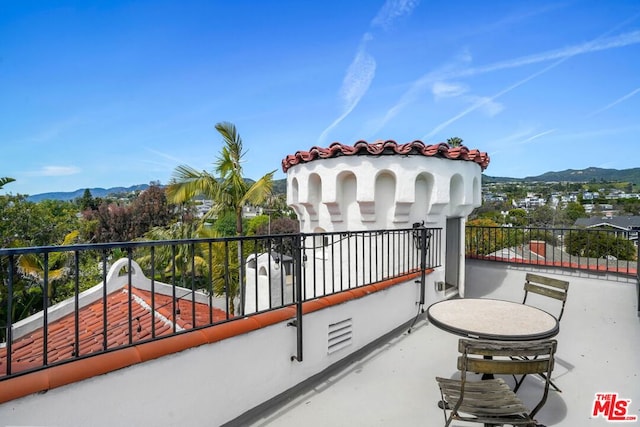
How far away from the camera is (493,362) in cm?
234

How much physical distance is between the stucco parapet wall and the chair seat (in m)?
1.48

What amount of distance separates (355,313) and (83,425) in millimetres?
2811

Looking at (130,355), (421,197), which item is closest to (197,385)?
(130,355)

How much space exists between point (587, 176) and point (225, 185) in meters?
195

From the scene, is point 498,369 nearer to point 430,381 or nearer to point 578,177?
point 430,381

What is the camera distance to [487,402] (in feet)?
7.94

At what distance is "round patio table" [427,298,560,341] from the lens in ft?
9.59

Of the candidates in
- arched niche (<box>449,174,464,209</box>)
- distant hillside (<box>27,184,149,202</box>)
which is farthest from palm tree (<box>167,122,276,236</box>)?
distant hillside (<box>27,184,149,202</box>)


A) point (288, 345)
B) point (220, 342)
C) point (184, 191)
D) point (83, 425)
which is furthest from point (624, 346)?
point (184, 191)

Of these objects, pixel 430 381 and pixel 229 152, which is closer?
pixel 430 381

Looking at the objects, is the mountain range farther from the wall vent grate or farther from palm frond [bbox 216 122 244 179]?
the wall vent grate

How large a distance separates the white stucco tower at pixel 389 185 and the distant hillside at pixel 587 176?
13648cm

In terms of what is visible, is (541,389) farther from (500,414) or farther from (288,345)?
(288,345)

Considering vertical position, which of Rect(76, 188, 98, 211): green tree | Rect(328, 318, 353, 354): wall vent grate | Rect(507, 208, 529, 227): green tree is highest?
Rect(76, 188, 98, 211): green tree
